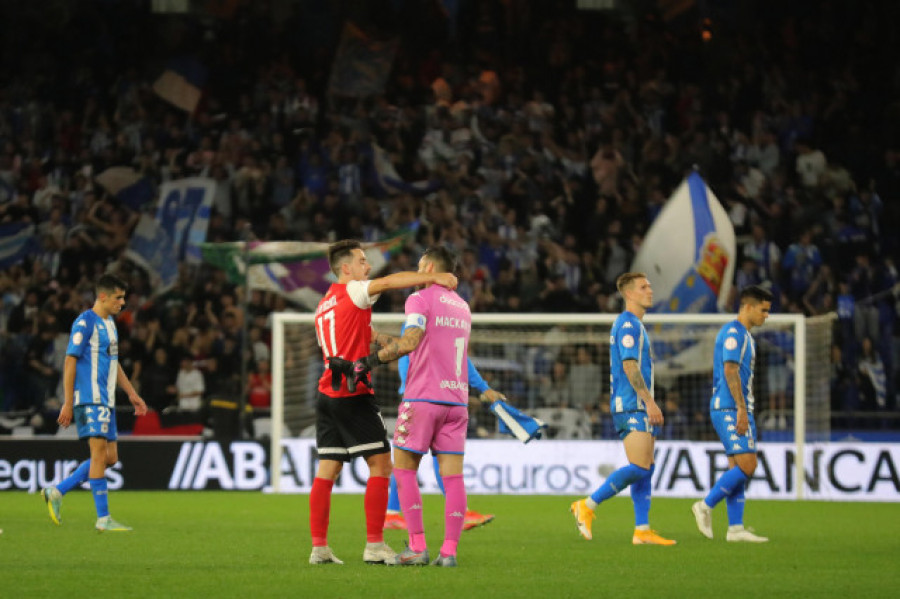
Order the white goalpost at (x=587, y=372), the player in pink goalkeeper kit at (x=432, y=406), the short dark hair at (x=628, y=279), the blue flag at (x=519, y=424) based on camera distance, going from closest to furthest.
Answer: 1. the player in pink goalkeeper kit at (x=432, y=406)
2. the blue flag at (x=519, y=424)
3. the short dark hair at (x=628, y=279)
4. the white goalpost at (x=587, y=372)

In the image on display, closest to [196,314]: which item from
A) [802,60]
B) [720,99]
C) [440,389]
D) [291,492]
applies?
[291,492]

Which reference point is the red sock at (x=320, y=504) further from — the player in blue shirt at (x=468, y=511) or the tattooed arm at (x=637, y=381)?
the tattooed arm at (x=637, y=381)

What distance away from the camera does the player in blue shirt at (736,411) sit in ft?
35.8

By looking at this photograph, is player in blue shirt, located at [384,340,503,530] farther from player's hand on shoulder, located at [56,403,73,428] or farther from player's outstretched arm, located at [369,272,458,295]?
player's outstretched arm, located at [369,272,458,295]

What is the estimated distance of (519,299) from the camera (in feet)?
67.5

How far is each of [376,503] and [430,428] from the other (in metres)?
0.54

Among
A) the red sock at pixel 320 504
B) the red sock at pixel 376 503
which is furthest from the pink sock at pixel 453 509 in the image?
the red sock at pixel 320 504

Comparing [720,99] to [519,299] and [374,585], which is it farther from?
[374,585]

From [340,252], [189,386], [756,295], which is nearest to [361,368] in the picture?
[340,252]

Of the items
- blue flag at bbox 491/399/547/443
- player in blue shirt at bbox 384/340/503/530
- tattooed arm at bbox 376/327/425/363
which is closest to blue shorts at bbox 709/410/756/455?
blue flag at bbox 491/399/547/443

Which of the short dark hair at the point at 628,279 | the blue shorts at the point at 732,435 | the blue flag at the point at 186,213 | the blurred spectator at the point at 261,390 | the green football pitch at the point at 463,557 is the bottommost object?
the green football pitch at the point at 463,557

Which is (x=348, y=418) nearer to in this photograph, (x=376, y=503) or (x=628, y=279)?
(x=376, y=503)

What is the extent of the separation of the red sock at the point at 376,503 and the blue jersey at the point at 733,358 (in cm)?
342

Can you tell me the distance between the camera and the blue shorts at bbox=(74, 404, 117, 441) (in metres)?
11.3
